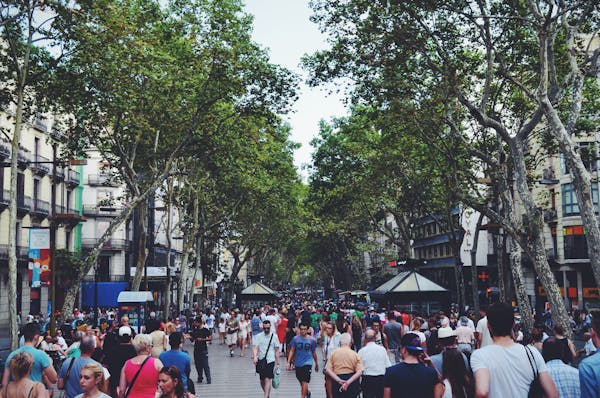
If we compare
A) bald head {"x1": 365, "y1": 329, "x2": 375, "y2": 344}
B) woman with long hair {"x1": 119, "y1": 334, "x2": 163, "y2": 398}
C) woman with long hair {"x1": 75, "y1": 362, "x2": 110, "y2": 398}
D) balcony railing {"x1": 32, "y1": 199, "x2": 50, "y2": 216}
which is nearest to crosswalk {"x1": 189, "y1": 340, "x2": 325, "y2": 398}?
bald head {"x1": 365, "y1": 329, "x2": 375, "y2": 344}

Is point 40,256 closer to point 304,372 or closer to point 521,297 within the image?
point 304,372

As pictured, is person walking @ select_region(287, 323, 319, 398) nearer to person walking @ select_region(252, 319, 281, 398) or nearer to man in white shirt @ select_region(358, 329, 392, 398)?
person walking @ select_region(252, 319, 281, 398)

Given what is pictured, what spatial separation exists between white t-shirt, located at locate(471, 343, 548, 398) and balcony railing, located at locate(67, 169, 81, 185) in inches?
1685

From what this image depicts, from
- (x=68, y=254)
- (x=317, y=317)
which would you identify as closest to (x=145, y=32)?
(x=317, y=317)

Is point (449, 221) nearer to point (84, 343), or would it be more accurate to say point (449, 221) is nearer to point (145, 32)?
point (145, 32)

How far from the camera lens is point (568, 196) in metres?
40.8

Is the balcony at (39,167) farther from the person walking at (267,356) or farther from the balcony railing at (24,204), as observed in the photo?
the person walking at (267,356)

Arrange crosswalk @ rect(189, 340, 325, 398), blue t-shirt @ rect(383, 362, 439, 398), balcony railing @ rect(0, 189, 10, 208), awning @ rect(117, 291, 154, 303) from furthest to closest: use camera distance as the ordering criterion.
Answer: balcony railing @ rect(0, 189, 10, 208)
awning @ rect(117, 291, 154, 303)
crosswalk @ rect(189, 340, 325, 398)
blue t-shirt @ rect(383, 362, 439, 398)

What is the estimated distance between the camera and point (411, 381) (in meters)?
6.13

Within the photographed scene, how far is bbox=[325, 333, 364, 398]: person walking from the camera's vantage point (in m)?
9.05

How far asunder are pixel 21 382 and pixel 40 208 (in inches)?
1392

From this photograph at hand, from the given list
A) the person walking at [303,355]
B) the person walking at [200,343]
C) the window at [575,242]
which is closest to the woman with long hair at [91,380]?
the person walking at [303,355]

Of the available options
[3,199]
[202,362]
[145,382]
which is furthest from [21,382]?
[3,199]

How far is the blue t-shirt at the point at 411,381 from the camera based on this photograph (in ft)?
20.1
